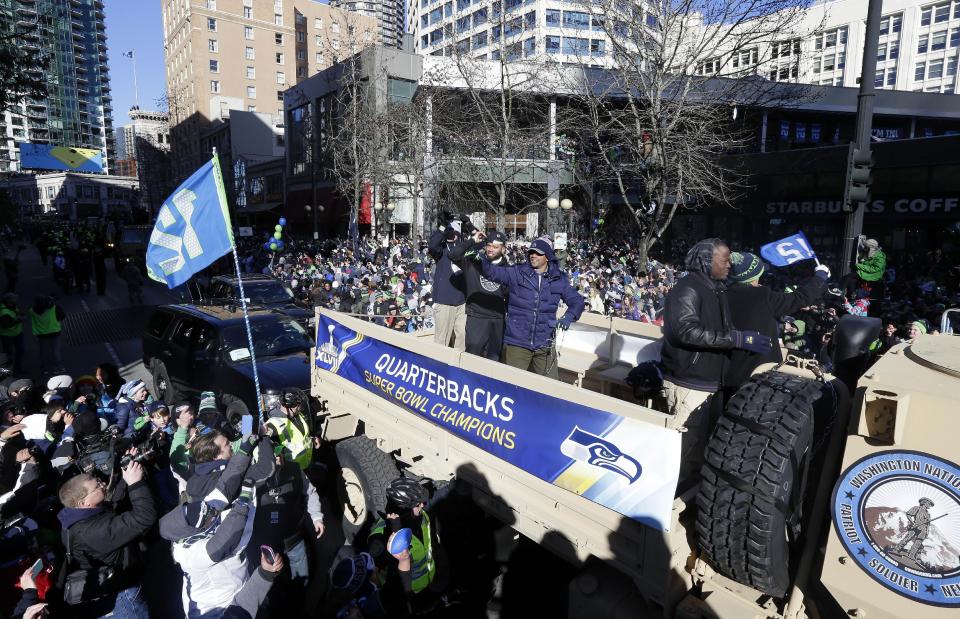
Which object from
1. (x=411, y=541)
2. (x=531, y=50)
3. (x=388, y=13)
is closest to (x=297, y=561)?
(x=411, y=541)

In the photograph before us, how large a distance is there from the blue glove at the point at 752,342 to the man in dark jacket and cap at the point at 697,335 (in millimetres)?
14

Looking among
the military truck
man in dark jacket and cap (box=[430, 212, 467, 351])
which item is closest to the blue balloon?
the military truck

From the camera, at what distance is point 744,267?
3.37 metres

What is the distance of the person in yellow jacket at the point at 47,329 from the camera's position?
959 centimetres

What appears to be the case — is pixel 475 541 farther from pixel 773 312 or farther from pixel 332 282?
pixel 332 282

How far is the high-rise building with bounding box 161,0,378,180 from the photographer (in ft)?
209

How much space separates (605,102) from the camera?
62.8 feet

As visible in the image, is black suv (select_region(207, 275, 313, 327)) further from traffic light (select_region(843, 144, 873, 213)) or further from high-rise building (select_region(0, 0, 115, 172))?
high-rise building (select_region(0, 0, 115, 172))

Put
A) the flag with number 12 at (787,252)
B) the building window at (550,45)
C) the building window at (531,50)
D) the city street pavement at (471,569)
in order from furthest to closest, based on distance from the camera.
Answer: the building window at (550,45), the building window at (531,50), the flag with number 12 at (787,252), the city street pavement at (471,569)

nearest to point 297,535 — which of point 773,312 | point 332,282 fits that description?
point 773,312

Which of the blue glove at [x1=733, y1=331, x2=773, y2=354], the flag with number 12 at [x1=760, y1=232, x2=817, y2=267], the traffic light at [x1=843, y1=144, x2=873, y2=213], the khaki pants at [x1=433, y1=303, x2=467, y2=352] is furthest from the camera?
the traffic light at [x1=843, y1=144, x2=873, y2=213]

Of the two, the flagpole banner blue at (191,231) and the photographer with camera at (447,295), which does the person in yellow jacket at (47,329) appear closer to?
the flagpole banner blue at (191,231)

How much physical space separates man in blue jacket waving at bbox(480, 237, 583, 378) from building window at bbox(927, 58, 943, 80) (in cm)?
7405

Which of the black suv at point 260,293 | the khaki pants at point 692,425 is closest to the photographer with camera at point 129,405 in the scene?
the black suv at point 260,293
